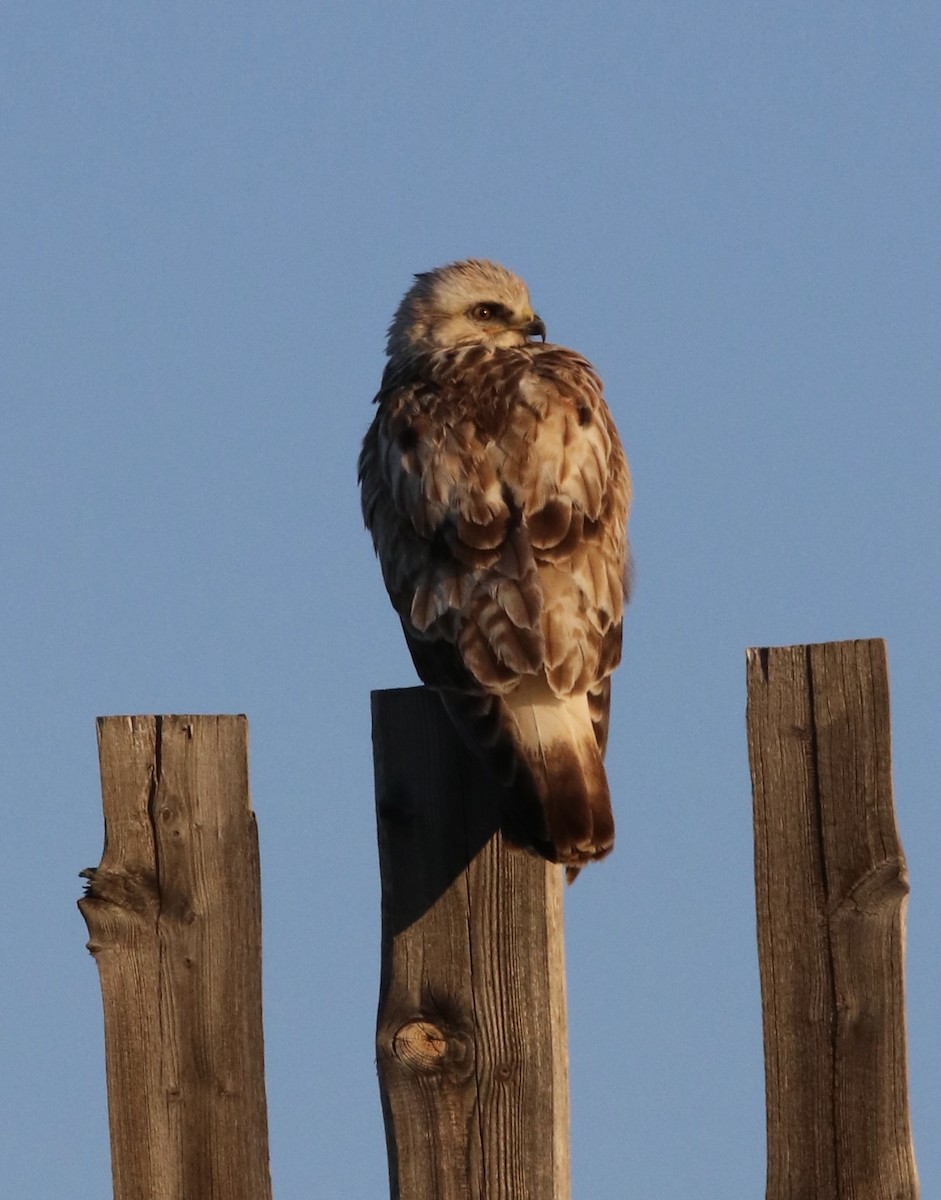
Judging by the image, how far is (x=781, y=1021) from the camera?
11.0ft

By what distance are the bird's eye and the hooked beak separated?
14 cm

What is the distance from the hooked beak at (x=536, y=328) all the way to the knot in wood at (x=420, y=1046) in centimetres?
339

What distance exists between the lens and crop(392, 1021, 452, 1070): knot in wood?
139 inches

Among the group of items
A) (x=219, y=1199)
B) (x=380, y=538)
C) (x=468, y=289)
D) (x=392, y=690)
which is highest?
(x=468, y=289)

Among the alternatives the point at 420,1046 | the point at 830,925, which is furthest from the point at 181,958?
the point at 830,925

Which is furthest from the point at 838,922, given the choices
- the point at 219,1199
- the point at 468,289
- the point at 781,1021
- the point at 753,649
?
the point at 468,289

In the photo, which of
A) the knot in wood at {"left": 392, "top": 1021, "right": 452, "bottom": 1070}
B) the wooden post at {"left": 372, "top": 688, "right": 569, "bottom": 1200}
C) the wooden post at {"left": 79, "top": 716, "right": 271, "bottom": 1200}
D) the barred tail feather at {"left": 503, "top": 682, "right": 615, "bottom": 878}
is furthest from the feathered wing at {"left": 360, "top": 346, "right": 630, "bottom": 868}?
the wooden post at {"left": 79, "top": 716, "right": 271, "bottom": 1200}

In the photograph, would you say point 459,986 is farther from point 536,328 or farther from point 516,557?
point 536,328

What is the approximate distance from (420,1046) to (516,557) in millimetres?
1382

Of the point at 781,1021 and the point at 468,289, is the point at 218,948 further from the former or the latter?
the point at 468,289

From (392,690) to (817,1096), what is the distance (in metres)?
1.20

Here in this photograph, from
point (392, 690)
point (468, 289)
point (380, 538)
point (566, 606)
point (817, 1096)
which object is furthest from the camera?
point (468, 289)

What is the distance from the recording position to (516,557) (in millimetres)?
4484

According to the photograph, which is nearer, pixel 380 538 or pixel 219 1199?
pixel 219 1199
